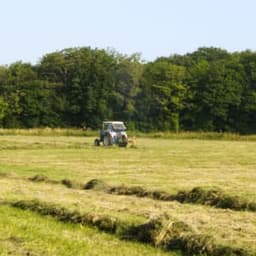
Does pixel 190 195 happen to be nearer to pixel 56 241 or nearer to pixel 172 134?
pixel 56 241

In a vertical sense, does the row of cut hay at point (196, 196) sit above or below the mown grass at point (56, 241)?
above

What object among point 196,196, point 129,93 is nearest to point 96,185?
point 196,196

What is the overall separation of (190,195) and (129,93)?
7878 cm

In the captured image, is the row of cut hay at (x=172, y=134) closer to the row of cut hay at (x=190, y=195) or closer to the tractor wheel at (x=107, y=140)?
the tractor wheel at (x=107, y=140)

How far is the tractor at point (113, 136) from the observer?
47875 millimetres

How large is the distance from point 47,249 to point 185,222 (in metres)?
2.47

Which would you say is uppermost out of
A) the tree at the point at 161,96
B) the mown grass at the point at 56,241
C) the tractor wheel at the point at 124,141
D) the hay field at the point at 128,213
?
the tree at the point at 161,96

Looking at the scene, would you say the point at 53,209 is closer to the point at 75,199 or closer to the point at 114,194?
the point at 75,199

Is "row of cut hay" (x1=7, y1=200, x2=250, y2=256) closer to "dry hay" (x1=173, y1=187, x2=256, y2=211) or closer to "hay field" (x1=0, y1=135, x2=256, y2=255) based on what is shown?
"hay field" (x1=0, y1=135, x2=256, y2=255)

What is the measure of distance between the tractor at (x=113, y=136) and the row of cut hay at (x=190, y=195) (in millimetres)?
27076

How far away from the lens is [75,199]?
52.9 ft

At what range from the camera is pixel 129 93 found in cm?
9519

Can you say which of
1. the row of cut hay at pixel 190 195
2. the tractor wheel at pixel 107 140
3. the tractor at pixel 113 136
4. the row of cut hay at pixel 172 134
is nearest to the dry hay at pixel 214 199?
the row of cut hay at pixel 190 195

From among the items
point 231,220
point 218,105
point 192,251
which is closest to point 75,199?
point 231,220
